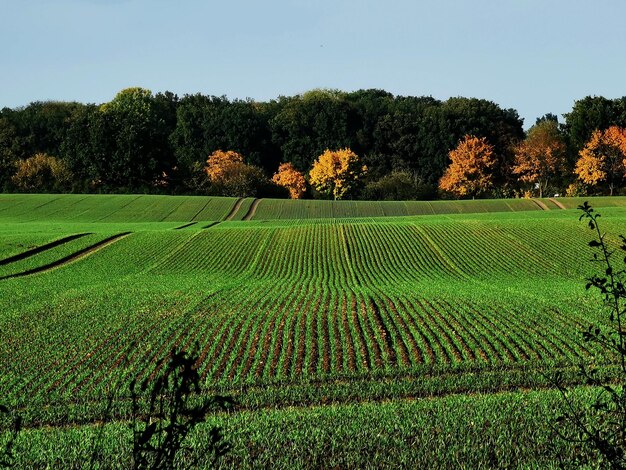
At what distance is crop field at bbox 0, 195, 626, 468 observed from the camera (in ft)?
35.8

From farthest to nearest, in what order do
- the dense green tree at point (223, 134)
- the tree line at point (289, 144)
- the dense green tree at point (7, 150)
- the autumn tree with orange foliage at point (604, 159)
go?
the dense green tree at point (223, 134)
the dense green tree at point (7, 150)
the tree line at point (289, 144)
the autumn tree with orange foliage at point (604, 159)

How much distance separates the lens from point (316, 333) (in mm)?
23000

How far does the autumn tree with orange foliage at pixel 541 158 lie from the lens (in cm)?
9856

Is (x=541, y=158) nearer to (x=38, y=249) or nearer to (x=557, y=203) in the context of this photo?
(x=557, y=203)

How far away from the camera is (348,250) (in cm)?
4719

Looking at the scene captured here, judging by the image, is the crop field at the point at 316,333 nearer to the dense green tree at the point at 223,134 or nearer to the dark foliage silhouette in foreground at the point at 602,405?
the dark foliage silhouette in foreground at the point at 602,405

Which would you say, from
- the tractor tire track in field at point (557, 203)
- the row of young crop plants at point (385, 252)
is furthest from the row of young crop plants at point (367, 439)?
the tractor tire track in field at point (557, 203)

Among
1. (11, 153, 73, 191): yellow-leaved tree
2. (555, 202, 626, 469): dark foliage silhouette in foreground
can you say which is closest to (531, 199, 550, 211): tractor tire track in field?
(555, 202, 626, 469): dark foliage silhouette in foreground

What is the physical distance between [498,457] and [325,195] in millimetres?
98039

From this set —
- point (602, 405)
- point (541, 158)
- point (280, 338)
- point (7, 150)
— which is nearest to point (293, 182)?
point (541, 158)

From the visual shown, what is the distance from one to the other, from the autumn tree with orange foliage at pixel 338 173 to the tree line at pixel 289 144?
0.99 ft

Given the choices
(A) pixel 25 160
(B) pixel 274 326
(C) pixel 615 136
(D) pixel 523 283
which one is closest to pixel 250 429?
(B) pixel 274 326

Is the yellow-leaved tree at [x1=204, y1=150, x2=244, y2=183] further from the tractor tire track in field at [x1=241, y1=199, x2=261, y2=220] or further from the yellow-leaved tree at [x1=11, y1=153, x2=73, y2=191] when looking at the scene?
the tractor tire track in field at [x1=241, y1=199, x2=261, y2=220]

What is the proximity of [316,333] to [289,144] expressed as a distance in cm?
9751
